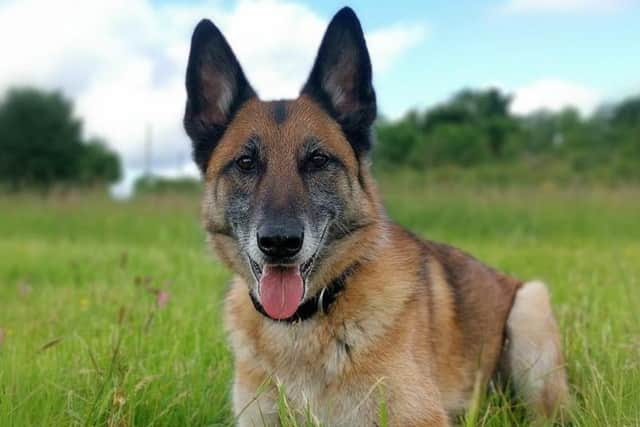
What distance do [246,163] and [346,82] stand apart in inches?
28.6

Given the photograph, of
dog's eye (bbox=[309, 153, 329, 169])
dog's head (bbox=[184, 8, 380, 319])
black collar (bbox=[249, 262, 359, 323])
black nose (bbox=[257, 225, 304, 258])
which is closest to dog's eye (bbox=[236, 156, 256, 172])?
dog's head (bbox=[184, 8, 380, 319])

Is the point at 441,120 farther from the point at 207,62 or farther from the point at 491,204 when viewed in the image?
the point at 207,62

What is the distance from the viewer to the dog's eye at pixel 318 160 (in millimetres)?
3102

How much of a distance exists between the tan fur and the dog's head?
1 cm

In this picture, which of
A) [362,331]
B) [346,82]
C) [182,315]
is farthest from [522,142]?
[362,331]

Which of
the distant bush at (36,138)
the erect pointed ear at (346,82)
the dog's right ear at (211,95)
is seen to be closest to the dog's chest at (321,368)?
the erect pointed ear at (346,82)

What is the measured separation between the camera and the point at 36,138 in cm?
4366

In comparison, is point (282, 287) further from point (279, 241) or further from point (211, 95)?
point (211, 95)

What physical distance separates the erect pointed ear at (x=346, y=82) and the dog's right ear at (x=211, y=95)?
41 centimetres

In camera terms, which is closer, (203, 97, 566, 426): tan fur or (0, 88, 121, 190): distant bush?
(203, 97, 566, 426): tan fur

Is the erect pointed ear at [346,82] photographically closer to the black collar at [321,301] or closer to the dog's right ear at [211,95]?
the dog's right ear at [211,95]

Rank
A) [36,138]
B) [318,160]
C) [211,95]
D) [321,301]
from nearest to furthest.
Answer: [321,301] < [318,160] < [211,95] < [36,138]

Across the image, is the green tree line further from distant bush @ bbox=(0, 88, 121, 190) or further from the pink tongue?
distant bush @ bbox=(0, 88, 121, 190)

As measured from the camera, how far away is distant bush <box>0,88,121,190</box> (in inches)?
1713
